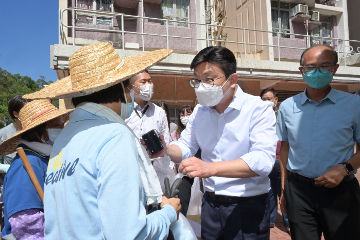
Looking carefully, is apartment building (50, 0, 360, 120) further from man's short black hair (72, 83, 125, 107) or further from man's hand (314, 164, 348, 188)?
man's hand (314, 164, 348, 188)

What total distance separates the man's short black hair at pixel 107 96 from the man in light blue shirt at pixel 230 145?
0.77m

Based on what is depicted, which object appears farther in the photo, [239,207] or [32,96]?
[239,207]

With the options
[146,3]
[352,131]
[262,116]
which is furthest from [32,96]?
[146,3]

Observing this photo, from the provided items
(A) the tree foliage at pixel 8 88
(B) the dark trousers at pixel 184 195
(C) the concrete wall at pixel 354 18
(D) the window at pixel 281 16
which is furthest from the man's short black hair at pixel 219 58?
(A) the tree foliage at pixel 8 88

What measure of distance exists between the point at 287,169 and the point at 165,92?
7966 millimetres

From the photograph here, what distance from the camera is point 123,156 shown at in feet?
3.42

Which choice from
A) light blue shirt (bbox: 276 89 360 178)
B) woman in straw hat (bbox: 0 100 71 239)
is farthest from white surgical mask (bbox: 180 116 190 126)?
woman in straw hat (bbox: 0 100 71 239)

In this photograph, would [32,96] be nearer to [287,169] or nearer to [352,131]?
[287,169]

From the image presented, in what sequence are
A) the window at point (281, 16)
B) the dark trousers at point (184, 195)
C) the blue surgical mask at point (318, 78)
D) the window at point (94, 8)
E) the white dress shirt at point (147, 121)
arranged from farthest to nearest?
the window at point (281, 16)
the window at point (94, 8)
the white dress shirt at point (147, 121)
the dark trousers at point (184, 195)
the blue surgical mask at point (318, 78)

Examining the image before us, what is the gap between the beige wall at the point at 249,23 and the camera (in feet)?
36.7

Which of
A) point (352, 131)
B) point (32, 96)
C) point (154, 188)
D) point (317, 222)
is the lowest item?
point (317, 222)

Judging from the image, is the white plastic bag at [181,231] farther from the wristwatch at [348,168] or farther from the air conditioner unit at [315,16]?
the air conditioner unit at [315,16]

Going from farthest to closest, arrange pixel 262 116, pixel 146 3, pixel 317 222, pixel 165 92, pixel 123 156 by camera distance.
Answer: pixel 146 3 < pixel 165 92 < pixel 317 222 < pixel 262 116 < pixel 123 156

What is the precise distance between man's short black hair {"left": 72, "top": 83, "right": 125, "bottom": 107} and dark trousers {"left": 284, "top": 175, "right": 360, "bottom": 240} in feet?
5.54
